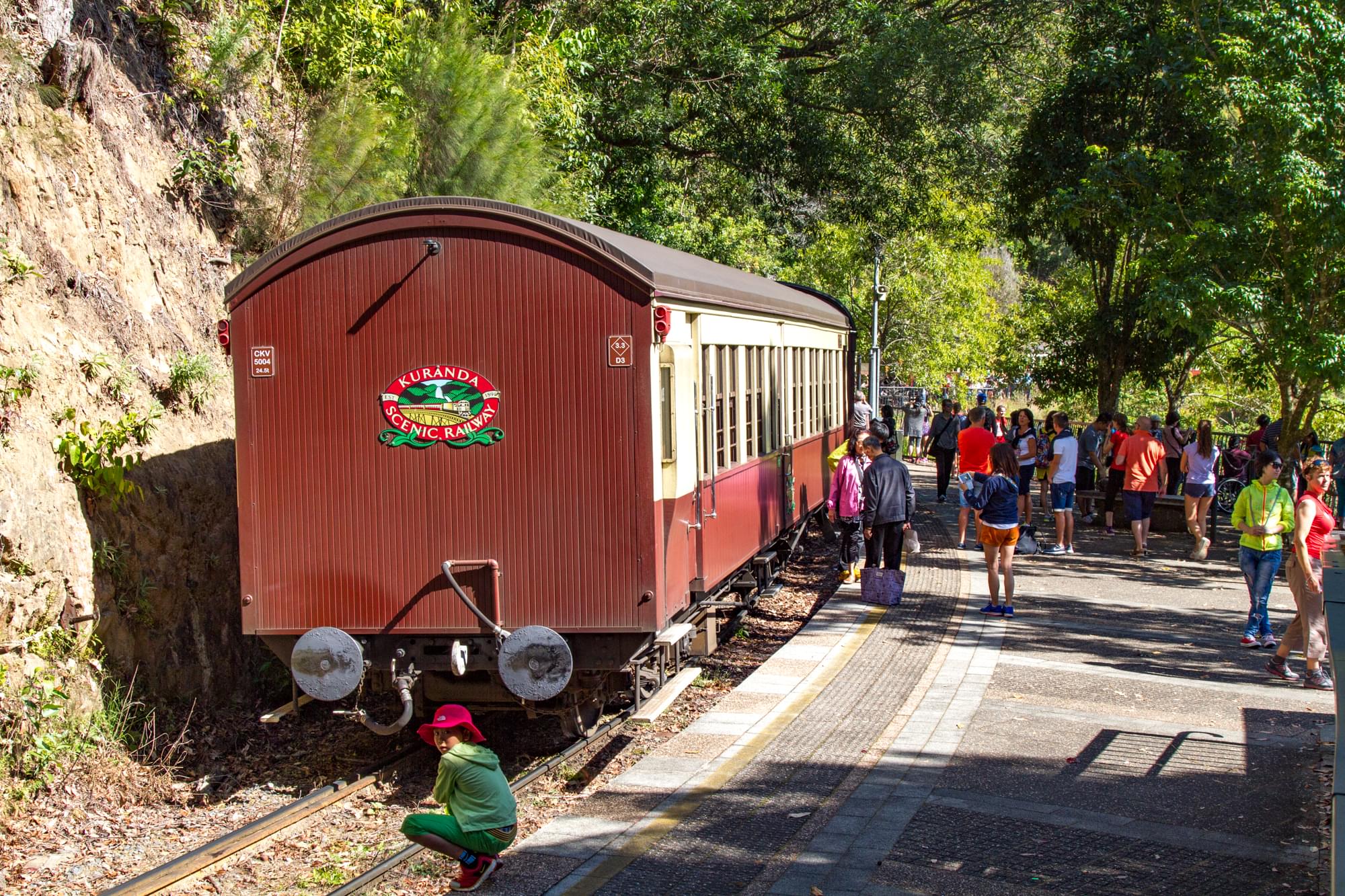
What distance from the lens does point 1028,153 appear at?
20922 millimetres

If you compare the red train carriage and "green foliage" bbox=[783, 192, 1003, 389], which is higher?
"green foliage" bbox=[783, 192, 1003, 389]

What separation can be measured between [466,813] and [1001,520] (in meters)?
7.17

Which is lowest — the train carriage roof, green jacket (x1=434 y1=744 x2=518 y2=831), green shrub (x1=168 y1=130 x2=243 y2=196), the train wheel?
the train wheel

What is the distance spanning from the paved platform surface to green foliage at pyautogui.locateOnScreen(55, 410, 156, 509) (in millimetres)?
4208

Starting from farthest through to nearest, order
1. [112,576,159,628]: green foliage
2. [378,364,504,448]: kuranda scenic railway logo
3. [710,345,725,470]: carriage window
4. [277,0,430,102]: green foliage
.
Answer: [277,0,430,102]: green foliage, [710,345,725,470]: carriage window, [112,576,159,628]: green foliage, [378,364,504,448]: kuranda scenic railway logo

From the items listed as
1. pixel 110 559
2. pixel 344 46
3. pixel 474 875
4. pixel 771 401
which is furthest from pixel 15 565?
pixel 344 46

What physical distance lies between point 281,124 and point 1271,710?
1136cm

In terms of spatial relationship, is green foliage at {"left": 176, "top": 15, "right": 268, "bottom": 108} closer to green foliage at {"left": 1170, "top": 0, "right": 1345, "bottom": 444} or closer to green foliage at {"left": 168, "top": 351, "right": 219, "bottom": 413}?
green foliage at {"left": 168, "top": 351, "right": 219, "bottom": 413}

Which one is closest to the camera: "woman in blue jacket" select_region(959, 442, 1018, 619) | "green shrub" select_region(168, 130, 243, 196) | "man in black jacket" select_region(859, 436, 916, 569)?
"woman in blue jacket" select_region(959, 442, 1018, 619)

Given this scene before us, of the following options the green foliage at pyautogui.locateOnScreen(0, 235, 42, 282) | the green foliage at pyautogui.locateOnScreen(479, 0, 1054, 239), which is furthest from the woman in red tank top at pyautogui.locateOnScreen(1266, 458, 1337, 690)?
the green foliage at pyautogui.locateOnScreen(479, 0, 1054, 239)

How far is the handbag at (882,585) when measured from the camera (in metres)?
12.3

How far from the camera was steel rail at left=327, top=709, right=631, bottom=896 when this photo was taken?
6.00m

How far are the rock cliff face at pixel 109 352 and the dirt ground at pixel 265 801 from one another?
32.9 inches

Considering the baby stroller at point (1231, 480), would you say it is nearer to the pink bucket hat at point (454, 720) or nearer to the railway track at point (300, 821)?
the railway track at point (300, 821)
